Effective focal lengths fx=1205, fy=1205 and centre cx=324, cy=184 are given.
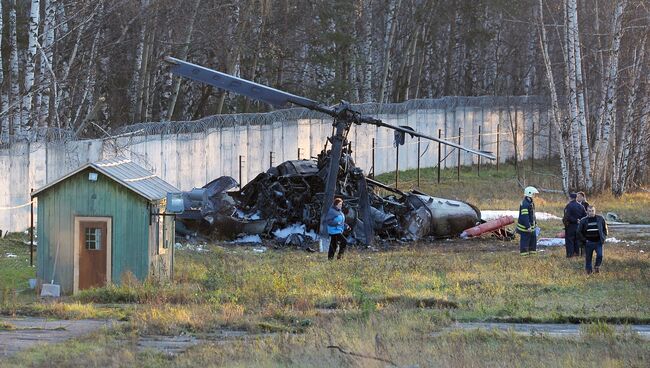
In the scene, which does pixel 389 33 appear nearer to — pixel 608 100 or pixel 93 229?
pixel 608 100

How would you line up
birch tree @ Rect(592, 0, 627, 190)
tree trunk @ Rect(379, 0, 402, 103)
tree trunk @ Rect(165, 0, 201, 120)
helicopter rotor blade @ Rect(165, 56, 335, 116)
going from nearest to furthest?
helicopter rotor blade @ Rect(165, 56, 335, 116) < birch tree @ Rect(592, 0, 627, 190) < tree trunk @ Rect(165, 0, 201, 120) < tree trunk @ Rect(379, 0, 402, 103)

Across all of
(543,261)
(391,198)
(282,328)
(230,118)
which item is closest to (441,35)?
(230,118)

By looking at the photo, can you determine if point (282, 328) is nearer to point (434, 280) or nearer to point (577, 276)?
point (434, 280)

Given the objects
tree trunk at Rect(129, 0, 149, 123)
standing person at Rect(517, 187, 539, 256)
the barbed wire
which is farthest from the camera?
tree trunk at Rect(129, 0, 149, 123)

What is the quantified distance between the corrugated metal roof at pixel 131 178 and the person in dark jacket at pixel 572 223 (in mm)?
8548

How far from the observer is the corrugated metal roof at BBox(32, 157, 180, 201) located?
21.8 m

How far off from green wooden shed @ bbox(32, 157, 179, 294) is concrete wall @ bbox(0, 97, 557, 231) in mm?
7312

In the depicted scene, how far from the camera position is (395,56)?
70500 mm

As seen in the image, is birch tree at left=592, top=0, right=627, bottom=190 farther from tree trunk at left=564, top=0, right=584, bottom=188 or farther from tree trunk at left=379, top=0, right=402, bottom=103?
tree trunk at left=379, top=0, right=402, bottom=103

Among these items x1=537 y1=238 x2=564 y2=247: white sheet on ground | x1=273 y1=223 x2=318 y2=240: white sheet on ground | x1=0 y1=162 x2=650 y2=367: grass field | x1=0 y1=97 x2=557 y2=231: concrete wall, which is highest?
x1=0 y1=97 x2=557 y2=231: concrete wall

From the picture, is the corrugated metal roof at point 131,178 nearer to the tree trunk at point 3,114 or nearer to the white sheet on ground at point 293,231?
the tree trunk at point 3,114

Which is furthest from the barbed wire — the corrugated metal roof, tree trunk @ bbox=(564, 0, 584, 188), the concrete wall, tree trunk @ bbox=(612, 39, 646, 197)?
the corrugated metal roof

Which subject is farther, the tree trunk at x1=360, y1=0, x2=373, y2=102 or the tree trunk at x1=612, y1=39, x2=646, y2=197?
the tree trunk at x1=360, y1=0, x2=373, y2=102

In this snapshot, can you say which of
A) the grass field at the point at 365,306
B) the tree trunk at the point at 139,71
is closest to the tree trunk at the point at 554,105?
the grass field at the point at 365,306
